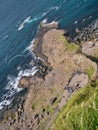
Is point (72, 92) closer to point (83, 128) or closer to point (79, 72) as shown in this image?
point (79, 72)

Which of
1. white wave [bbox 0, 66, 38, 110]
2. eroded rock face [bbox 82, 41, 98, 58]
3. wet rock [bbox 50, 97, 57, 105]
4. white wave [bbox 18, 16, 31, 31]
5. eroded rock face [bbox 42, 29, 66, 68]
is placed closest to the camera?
wet rock [bbox 50, 97, 57, 105]

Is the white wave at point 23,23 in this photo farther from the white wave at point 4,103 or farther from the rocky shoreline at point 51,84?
the white wave at point 4,103

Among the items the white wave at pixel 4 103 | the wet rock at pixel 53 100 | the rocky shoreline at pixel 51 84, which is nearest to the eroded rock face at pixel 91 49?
the rocky shoreline at pixel 51 84

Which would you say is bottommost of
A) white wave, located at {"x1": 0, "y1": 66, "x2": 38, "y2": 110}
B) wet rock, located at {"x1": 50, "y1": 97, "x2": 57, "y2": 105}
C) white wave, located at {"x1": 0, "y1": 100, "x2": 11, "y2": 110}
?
wet rock, located at {"x1": 50, "y1": 97, "x2": 57, "y2": 105}

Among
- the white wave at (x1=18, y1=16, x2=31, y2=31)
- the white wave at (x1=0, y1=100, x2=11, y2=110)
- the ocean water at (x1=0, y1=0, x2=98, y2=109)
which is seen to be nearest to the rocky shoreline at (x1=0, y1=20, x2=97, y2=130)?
the white wave at (x1=0, y1=100, x2=11, y2=110)

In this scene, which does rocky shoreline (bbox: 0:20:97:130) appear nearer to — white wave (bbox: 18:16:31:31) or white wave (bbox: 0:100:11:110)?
white wave (bbox: 0:100:11:110)

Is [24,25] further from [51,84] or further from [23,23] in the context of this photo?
[51,84]
